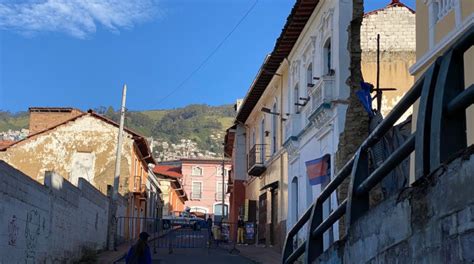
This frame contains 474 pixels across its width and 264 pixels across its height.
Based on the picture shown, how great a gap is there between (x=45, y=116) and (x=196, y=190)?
52.1 metres

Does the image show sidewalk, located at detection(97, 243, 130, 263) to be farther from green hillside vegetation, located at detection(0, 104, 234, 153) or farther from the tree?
green hillside vegetation, located at detection(0, 104, 234, 153)

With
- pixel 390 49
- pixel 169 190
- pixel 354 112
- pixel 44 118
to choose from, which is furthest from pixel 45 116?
pixel 354 112

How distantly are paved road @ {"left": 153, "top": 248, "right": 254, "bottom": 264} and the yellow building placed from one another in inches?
467

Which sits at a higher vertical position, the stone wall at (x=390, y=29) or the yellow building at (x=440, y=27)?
the stone wall at (x=390, y=29)

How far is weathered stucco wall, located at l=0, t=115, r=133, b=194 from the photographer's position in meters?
37.0

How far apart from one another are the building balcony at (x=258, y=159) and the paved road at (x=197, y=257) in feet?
16.0

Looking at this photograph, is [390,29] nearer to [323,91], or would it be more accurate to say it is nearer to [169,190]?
[323,91]

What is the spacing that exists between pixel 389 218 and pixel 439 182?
0.82 meters

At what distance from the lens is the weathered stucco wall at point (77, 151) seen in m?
37.0

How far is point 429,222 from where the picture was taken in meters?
3.61

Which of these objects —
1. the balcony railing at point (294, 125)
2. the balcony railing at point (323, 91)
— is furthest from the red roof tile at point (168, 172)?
the balcony railing at point (323, 91)

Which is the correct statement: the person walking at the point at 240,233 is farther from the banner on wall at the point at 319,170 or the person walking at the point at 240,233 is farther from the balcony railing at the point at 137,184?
the banner on wall at the point at 319,170

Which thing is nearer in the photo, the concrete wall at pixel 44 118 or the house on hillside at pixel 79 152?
the house on hillside at pixel 79 152

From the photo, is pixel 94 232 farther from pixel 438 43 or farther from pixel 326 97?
pixel 438 43
